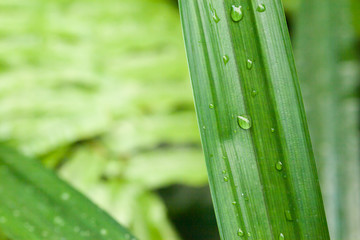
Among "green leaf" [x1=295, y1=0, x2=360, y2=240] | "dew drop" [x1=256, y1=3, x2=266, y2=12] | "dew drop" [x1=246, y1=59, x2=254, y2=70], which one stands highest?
"dew drop" [x1=256, y1=3, x2=266, y2=12]

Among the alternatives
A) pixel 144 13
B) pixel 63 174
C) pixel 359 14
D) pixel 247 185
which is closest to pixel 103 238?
pixel 247 185

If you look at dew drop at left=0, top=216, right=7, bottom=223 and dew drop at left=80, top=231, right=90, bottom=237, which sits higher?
dew drop at left=0, top=216, right=7, bottom=223

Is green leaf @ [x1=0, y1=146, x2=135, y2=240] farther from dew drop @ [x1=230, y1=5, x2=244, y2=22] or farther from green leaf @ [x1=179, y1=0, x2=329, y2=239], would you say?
dew drop @ [x1=230, y1=5, x2=244, y2=22]

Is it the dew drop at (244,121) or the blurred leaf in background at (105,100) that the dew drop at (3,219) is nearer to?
the dew drop at (244,121)

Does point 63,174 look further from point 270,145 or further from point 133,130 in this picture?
point 270,145

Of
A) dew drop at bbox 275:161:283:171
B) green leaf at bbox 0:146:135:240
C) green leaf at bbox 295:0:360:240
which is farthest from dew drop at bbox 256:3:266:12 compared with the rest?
green leaf at bbox 295:0:360:240

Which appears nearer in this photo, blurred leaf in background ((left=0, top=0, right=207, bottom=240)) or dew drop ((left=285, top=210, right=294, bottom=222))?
dew drop ((left=285, top=210, right=294, bottom=222))

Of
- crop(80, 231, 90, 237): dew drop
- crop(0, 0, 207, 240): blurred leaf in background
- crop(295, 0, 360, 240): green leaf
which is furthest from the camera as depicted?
crop(0, 0, 207, 240): blurred leaf in background

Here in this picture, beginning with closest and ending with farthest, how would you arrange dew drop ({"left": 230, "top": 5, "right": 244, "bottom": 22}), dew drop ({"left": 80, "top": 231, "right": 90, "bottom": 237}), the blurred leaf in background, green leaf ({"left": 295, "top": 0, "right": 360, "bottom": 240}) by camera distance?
dew drop ({"left": 230, "top": 5, "right": 244, "bottom": 22}), dew drop ({"left": 80, "top": 231, "right": 90, "bottom": 237}), green leaf ({"left": 295, "top": 0, "right": 360, "bottom": 240}), the blurred leaf in background
